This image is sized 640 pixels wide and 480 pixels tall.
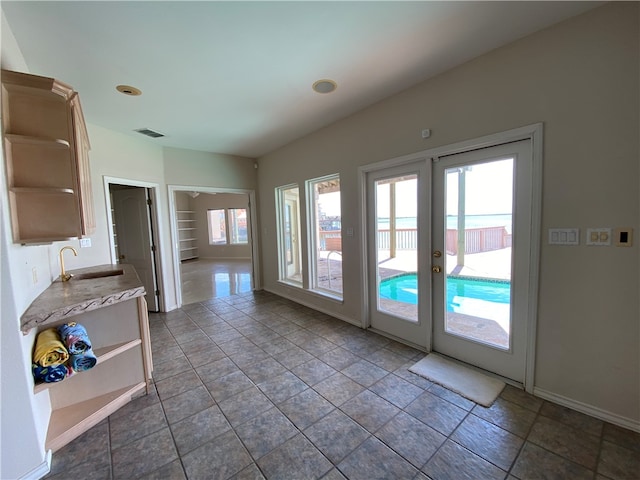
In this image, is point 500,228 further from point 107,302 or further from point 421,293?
point 107,302

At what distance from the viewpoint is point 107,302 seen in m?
1.85

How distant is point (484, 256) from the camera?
2340mm

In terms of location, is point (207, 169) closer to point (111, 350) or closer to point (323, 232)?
point (323, 232)

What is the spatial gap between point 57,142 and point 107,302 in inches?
43.4

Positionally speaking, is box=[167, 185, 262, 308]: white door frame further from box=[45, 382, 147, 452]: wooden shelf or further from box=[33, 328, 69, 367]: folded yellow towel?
box=[33, 328, 69, 367]: folded yellow towel

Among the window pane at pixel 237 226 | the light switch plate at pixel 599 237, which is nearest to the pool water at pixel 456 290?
the light switch plate at pixel 599 237

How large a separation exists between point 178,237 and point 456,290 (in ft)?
15.3

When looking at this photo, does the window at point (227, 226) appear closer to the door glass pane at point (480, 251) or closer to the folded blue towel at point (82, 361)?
the folded blue towel at point (82, 361)

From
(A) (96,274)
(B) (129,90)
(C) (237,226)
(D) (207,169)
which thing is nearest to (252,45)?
(B) (129,90)

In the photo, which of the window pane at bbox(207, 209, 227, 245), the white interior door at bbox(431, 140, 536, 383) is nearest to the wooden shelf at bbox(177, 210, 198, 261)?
the window pane at bbox(207, 209, 227, 245)

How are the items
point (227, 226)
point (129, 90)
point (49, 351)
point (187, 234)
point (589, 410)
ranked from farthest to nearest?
point (187, 234)
point (227, 226)
point (129, 90)
point (589, 410)
point (49, 351)

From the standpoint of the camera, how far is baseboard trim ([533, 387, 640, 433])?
1686 mm

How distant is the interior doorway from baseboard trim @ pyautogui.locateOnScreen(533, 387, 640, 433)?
500 cm

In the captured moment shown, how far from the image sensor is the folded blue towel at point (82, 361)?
5.51 ft
